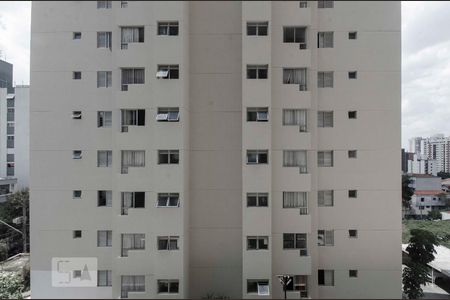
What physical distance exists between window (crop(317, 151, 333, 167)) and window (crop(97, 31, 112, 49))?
5.28m

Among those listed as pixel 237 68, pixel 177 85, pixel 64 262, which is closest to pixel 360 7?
pixel 237 68

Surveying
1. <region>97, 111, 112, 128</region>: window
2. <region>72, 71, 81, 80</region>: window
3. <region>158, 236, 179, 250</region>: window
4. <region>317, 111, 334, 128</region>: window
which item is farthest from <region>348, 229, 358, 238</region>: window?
<region>72, 71, 81, 80</region>: window

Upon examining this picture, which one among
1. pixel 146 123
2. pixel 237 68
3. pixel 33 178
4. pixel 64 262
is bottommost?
pixel 64 262

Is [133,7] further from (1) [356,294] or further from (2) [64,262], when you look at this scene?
(1) [356,294]

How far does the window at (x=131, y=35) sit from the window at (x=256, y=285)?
5590mm

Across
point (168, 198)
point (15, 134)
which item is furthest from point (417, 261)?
point (15, 134)

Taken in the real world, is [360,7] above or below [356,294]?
above

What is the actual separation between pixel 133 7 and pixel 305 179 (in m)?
5.10

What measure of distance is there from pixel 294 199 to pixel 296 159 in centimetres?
86

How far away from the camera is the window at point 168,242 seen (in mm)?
5000

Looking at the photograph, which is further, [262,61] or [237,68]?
[237,68]

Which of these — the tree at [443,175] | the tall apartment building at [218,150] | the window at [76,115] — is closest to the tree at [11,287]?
the tall apartment building at [218,150]

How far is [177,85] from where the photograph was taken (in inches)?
195

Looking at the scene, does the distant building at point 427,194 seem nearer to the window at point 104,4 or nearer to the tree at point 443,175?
the tree at point 443,175
